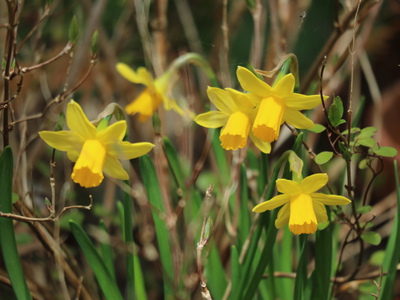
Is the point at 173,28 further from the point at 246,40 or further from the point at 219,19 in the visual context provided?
the point at 246,40

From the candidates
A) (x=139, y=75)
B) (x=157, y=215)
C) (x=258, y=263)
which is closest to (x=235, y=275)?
(x=258, y=263)

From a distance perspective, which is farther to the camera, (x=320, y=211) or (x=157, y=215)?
(x=157, y=215)

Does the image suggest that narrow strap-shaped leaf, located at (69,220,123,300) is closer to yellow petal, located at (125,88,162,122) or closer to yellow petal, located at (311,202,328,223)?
yellow petal, located at (125,88,162,122)

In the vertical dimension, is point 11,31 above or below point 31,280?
above

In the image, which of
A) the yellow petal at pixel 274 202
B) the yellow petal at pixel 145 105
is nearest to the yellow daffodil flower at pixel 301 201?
the yellow petal at pixel 274 202

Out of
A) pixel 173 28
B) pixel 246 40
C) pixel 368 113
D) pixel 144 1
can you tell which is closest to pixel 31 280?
pixel 144 1

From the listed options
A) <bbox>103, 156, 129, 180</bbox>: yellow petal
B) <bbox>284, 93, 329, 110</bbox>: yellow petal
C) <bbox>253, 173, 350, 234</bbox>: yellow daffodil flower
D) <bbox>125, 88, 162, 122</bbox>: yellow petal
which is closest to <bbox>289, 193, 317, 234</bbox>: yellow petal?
<bbox>253, 173, 350, 234</bbox>: yellow daffodil flower

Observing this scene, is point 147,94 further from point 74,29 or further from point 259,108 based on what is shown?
point 259,108
